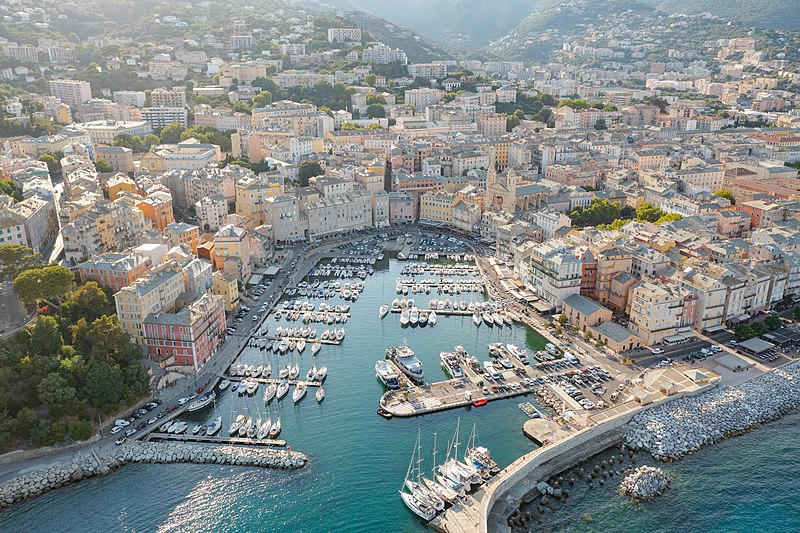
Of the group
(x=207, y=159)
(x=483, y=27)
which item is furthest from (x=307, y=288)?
(x=483, y=27)

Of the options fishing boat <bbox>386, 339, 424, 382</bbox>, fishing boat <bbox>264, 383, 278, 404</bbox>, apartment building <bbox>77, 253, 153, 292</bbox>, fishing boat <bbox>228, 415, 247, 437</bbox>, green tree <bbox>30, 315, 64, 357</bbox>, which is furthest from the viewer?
apartment building <bbox>77, 253, 153, 292</bbox>

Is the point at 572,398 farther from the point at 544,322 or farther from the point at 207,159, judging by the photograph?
the point at 207,159

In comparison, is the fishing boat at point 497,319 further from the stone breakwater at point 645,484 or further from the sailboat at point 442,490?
the sailboat at point 442,490

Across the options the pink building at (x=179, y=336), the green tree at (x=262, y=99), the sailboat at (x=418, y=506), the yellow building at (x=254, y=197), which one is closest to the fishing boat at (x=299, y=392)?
the pink building at (x=179, y=336)

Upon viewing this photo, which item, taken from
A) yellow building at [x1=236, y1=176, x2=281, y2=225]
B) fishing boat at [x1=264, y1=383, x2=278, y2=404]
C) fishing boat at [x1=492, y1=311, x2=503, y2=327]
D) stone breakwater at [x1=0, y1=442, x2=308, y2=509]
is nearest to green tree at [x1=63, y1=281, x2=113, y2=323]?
stone breakwater at [x1=0, y1=442, x2=308, y2=509]

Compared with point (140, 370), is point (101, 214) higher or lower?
higher

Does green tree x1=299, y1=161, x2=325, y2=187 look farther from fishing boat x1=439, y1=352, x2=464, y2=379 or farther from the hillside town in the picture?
fishing boat x1=439, y1=352, x2=464, y2=379
